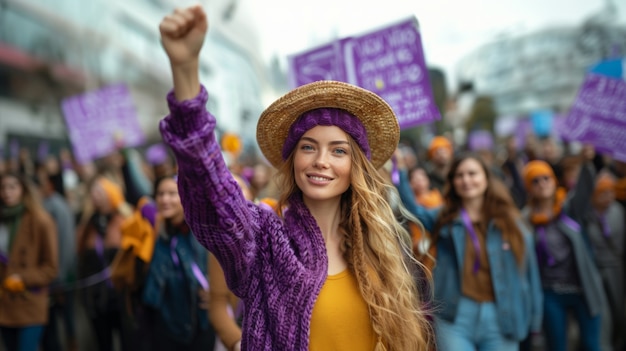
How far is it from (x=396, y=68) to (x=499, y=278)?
→ 6.88 ft

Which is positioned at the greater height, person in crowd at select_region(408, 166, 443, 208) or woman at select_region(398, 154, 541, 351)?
person in crowd at select_region(408, 166, 443, 208)

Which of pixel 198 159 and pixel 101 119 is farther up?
pixel 101 119

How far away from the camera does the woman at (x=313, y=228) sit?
5.03 ft

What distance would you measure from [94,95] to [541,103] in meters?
87.2

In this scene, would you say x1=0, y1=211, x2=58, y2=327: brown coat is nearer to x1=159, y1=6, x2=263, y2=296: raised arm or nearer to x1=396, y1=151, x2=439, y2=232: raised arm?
x1=396, y1=151, x2=439, y2=232: raised arm

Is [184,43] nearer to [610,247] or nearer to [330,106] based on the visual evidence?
[330,106]


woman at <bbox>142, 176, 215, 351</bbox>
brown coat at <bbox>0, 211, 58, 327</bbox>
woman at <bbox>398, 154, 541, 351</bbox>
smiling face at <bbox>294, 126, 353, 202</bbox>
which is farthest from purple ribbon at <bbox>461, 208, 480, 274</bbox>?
brown coat at <bbox>0, 211, 58, 327</bbox>

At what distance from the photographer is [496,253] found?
354 centimetres

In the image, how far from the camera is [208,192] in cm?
150

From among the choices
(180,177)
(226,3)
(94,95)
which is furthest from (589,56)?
(180,177)

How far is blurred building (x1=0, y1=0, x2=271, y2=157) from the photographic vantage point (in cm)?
1666

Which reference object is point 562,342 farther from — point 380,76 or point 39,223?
point 39,223

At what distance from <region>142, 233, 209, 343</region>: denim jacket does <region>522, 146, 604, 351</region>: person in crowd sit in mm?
2668

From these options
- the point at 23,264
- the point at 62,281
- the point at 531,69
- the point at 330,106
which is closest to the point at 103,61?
the point at 62,281
